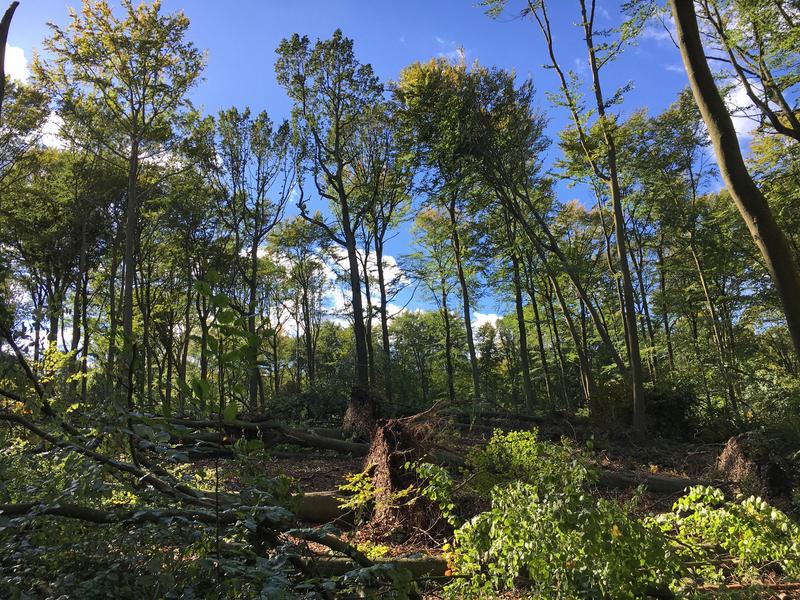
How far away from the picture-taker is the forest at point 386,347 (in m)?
1.70

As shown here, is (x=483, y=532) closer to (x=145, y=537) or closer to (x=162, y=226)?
(x=145, y=537)

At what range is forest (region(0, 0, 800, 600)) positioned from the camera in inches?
66.9

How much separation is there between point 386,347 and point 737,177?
16.9m

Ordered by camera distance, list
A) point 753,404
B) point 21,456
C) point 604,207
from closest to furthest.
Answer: point 21,456 → point 753,404 → point 604,207

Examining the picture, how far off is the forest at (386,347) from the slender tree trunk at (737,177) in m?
0.02

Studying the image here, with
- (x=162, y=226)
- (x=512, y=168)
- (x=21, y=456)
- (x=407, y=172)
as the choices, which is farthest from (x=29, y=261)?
(x=21, y=456)

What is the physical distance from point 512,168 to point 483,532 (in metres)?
13.4

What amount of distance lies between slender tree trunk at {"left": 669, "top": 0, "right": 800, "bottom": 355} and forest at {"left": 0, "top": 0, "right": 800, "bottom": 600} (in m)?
0.02

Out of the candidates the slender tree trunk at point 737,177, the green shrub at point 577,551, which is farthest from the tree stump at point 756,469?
the green shrub at point 577,551

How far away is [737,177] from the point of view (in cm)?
349

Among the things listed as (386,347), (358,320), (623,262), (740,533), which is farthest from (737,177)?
(386,347)

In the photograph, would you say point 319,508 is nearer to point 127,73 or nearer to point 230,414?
point 230,414

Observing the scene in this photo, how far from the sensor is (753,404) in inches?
469

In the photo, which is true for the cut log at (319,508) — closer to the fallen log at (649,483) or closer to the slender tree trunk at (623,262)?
the fallen log at (649,483)
